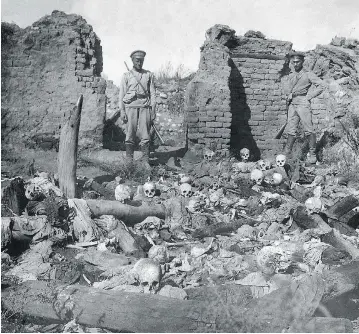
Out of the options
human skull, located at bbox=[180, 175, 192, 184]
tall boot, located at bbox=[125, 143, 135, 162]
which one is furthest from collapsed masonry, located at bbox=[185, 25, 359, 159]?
human skull, located at bbox=[180, 175, 192, 184]

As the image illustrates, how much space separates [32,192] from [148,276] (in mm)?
2276

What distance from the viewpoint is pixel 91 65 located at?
8.21 m

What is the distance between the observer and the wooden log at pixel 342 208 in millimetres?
5246

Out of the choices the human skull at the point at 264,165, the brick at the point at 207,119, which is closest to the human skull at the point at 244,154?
the human skull at the point at 264,165

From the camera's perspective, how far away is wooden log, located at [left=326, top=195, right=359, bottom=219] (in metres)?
5.25

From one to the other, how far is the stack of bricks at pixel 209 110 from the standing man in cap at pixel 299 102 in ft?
5.05

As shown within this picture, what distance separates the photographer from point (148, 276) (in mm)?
3359

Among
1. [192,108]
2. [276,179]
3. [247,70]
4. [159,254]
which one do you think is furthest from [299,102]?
[159,254]

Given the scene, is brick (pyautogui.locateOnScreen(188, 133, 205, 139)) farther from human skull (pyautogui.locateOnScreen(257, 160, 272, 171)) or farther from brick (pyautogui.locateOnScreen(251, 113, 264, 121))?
brick (pyautogui.locateOnScreen(251, 113, 264, 121))

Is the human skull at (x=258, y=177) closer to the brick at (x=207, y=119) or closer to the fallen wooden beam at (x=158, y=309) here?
the brick at (x=207, y=119)

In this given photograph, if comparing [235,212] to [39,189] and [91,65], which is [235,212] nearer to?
[39,189]

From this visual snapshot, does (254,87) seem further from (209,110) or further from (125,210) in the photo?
(125,210)

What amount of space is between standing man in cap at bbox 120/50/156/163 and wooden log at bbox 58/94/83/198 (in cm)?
178

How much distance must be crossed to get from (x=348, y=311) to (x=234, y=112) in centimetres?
620
